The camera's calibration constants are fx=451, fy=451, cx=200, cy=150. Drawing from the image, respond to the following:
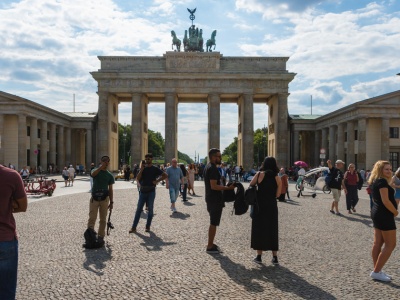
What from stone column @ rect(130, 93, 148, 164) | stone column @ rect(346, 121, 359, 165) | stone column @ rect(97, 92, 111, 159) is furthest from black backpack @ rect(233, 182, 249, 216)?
stone column @ rect(97, 92, 111, 159)

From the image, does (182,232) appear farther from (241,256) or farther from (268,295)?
(268,295)

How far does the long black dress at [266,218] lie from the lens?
8.12m

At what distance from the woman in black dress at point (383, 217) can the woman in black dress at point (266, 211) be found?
5.57 feet

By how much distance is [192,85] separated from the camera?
5988 centimetres

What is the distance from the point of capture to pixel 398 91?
4825 centimetres

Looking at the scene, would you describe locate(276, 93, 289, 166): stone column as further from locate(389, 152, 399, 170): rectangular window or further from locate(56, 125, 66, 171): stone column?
locate(56, 125, 66, 171): stone column

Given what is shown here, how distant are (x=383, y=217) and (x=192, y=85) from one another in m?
53.6

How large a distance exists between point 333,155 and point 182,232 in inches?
1992

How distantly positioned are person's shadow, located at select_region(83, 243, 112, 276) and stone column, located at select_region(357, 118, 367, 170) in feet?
145

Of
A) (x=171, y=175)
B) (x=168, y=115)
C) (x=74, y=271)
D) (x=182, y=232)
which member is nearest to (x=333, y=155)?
(x=168, y=115)

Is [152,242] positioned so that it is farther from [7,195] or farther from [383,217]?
[7,195]

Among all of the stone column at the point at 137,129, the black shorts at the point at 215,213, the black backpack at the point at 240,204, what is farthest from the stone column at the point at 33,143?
the black backpack at the point at 240,204

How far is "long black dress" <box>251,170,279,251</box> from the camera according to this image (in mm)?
8117

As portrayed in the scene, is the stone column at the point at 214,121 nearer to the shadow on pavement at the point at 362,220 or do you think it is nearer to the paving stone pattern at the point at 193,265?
the shadow on pavement at the point at 362,220
